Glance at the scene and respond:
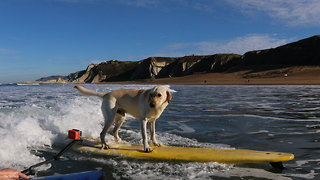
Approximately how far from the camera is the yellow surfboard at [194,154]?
4262 mm

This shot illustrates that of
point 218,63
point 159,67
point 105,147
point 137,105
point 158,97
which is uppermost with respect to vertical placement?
point 159,67

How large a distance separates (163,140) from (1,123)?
458 cm

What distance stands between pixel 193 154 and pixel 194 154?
20 millimetres

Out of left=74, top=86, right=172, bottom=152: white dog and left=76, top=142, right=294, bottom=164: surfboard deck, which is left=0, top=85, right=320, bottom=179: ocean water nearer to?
left=76, top=142, right=294, bottom=164: surfboard deck

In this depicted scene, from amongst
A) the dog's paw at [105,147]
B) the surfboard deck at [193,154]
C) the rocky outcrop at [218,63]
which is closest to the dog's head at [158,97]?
the surfboard deck at [193,154]

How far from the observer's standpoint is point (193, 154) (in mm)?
4734

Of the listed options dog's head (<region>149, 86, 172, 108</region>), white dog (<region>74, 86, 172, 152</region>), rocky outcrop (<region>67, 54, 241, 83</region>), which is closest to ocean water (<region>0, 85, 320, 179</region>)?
white dog (<region>74, 86, 172, 152</region>)

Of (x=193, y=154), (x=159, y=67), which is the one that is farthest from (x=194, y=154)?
(x=159, y=67)

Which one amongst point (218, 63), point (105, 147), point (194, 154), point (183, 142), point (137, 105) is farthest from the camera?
point (218, 63)

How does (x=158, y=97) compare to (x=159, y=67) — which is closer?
(x=158, y=97)

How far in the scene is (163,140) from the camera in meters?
6.63

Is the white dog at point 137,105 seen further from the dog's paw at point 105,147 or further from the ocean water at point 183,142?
the ocean water at point 183,142

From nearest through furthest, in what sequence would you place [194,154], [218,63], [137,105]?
[194,154]
[137,105]
[218,63]

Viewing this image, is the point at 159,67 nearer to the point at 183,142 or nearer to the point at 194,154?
the point at 183,142
